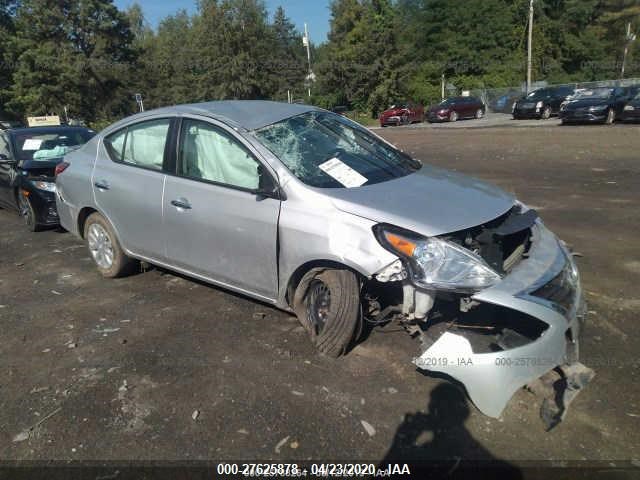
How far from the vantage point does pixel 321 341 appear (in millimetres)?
3338

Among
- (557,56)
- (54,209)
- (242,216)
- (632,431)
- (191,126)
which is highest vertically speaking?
(557,56)

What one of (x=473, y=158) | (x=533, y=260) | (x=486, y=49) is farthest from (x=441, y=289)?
(x=486, y=49)

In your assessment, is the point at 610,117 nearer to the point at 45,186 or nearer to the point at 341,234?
the point at 45,186

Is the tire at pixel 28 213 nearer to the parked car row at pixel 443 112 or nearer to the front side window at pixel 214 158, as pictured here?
the front side window at pixel 214 158

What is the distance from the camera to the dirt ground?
2.58m

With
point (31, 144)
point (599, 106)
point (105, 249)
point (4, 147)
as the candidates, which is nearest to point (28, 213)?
point (31, 144)

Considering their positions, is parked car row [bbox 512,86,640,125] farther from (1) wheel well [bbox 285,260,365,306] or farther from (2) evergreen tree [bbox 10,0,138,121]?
(2) evergreen tree [bbox 10,0,138,121]

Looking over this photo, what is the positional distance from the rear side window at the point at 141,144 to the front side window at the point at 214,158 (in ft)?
A: 0.95

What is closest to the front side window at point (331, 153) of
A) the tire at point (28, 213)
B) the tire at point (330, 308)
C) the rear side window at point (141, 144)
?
the tire at point (330, 308)

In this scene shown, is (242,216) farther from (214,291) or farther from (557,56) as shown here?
(557,56)

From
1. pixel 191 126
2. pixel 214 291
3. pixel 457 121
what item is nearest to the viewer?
pixel 191 126

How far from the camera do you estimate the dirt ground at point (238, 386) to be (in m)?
2.58

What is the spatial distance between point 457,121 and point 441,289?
31.3 metres

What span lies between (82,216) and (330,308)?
3225 millimetres
